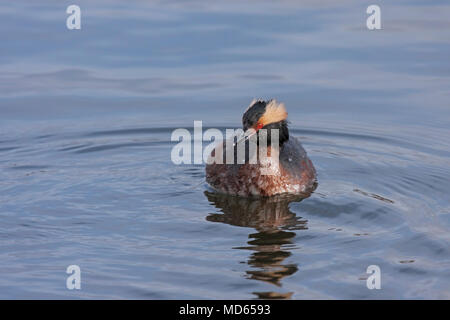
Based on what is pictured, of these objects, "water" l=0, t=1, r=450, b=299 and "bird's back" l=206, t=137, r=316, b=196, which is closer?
"water" l=0, t=1, r=450, b=299

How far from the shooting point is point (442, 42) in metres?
16.9

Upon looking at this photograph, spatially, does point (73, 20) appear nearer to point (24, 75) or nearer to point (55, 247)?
point (24, 75)

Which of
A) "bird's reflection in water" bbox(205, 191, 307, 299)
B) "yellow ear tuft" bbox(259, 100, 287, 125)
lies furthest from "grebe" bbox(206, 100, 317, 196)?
"bird's reflection in water" bbox(205, 191, 307, 299)

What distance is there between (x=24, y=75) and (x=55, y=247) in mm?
7236

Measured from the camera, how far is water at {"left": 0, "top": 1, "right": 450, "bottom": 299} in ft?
28.8

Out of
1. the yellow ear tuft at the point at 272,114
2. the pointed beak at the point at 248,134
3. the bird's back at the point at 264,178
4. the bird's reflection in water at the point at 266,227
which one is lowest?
the bird's reflection in water at the point at 266,227

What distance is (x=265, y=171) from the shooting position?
11.6m

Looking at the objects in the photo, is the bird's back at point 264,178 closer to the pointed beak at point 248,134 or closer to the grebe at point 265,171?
the grebe at point 265,171

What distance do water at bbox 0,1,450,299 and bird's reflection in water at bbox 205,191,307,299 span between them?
0.03 metres

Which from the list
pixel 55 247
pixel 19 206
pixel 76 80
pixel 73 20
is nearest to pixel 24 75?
pixel 76 80

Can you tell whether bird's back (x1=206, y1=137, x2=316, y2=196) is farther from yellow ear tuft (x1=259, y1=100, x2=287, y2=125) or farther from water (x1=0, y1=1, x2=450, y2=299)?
yellow ear tuft (x1=259, y1=100, x2=287, y2=125)

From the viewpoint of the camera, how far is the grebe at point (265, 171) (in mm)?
11438

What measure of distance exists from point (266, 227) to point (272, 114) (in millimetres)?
1936

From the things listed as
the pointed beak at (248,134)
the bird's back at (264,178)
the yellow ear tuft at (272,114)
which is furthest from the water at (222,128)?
the yellow ear tuft at (272,114)
